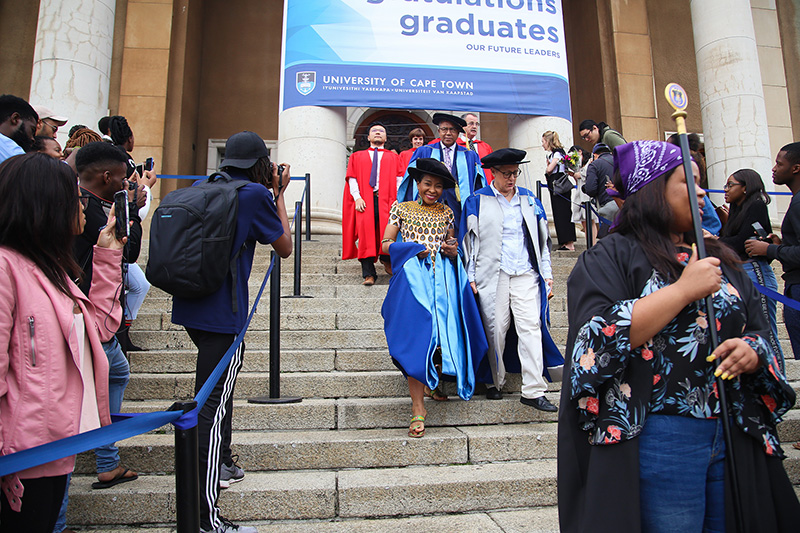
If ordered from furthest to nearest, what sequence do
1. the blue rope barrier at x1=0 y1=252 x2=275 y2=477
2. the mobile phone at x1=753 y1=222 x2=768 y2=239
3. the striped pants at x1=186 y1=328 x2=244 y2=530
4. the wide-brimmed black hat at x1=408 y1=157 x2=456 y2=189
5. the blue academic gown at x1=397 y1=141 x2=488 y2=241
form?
the blue academic gown at x1=397 y1=141 x2=488 y2=241 → the mobile phone at x1=753 y1=222 x2=768 y2=239 → the wide-brimmed black hat at x1=408 y1=157 x2=456 y2=189 → the striped pants at x1=186 y1=328 x2=244 y2=530 → the blue rope barrier at x1=0 y1=252 x2=275 y2=477

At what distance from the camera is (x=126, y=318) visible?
12.8 ft

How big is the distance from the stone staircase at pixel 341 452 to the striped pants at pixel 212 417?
466mm

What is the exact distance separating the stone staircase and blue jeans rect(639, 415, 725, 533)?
1.45 metres

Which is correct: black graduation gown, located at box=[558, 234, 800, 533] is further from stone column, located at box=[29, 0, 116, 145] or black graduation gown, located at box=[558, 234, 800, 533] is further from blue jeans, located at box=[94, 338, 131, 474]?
stone column, located at box=[29, 0, 116, 145]

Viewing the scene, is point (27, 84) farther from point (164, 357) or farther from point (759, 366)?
point (759, 366)

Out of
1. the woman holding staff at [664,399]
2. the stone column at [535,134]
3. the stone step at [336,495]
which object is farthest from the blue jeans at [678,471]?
the stone column at [535,134]

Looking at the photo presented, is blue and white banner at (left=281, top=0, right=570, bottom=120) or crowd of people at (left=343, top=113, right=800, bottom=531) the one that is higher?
blue and white banner at (left=281, top=0, right=570, bottom=120)

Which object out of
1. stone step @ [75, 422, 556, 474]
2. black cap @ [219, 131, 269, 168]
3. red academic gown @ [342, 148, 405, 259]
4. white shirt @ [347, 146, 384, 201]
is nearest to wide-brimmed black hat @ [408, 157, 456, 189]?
black cap @ [219, 131, 269, 168]

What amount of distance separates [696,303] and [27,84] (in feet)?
45.1

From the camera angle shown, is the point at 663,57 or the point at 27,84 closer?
the point at 27,84

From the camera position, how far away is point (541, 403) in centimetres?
423

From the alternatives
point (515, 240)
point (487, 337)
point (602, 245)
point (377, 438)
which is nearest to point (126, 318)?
point (377, 438)

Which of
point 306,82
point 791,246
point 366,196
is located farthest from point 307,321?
point 306,82

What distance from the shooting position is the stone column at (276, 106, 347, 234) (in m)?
9.27
